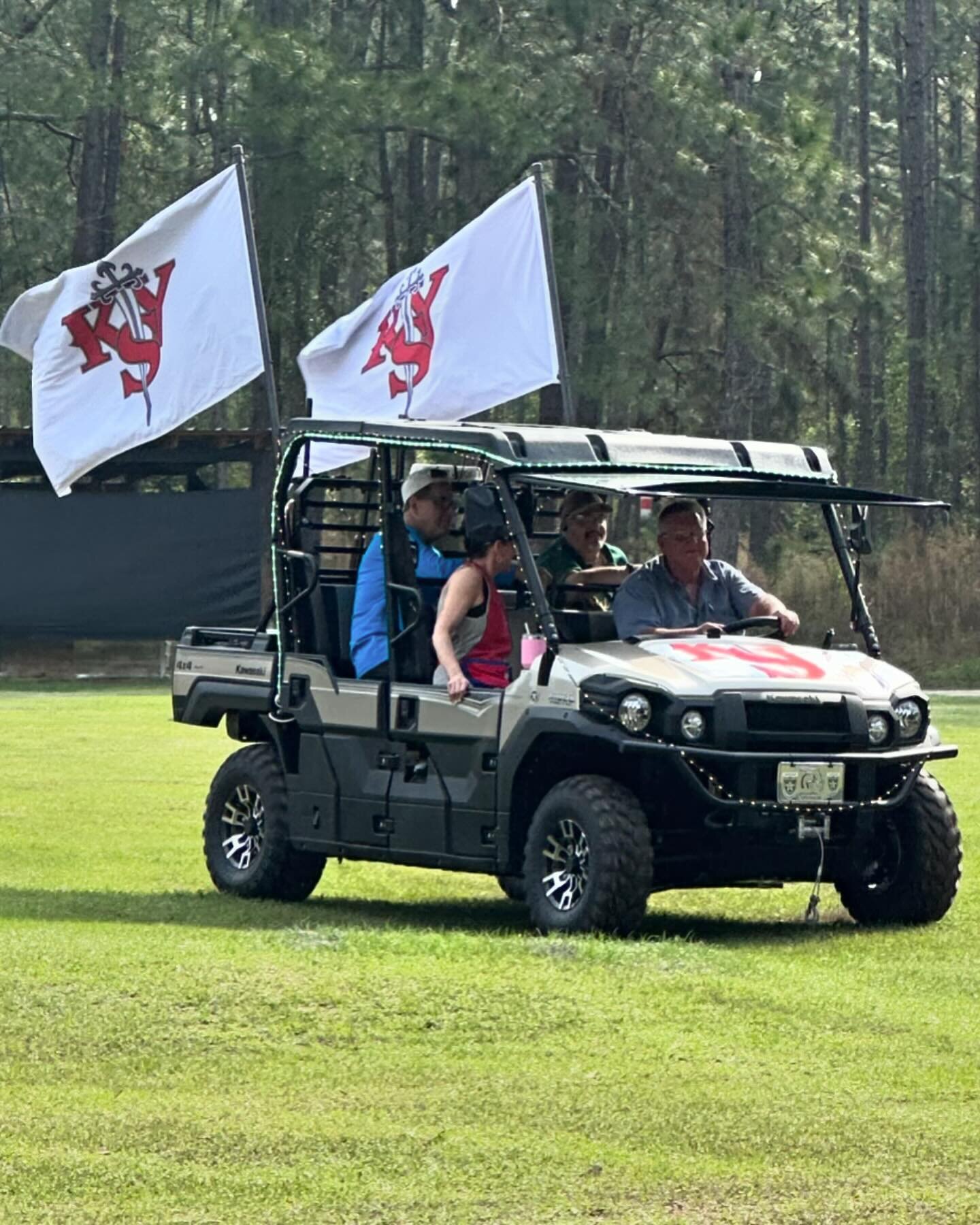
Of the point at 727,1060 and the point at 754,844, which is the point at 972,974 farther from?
the point at 727,1060

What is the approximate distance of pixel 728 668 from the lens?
10.3m

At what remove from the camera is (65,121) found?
147 ft

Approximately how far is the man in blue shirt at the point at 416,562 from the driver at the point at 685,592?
3.06 feet

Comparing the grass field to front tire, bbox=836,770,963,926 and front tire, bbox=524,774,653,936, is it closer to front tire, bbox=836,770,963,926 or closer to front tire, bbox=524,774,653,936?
front tire, bbox=836,770,963,926

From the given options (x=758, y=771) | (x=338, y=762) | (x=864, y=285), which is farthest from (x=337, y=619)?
(x=864, y=285)

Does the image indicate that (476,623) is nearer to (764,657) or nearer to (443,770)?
(443,770)

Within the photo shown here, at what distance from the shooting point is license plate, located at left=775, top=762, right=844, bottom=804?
10117mm

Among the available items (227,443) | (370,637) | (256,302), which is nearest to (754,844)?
(370,637)

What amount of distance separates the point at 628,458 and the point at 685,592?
77 centimetres

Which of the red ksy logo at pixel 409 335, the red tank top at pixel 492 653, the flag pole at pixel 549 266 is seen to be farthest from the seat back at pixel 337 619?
the red ksy logo at pixel 409 335

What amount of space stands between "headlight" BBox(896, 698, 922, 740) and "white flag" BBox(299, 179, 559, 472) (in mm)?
8921

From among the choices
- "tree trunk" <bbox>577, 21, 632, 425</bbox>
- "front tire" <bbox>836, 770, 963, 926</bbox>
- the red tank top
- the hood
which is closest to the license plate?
the hood

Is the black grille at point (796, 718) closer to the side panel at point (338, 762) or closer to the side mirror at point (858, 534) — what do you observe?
the side mirror at point (858, 534)

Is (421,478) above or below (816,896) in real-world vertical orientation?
above
